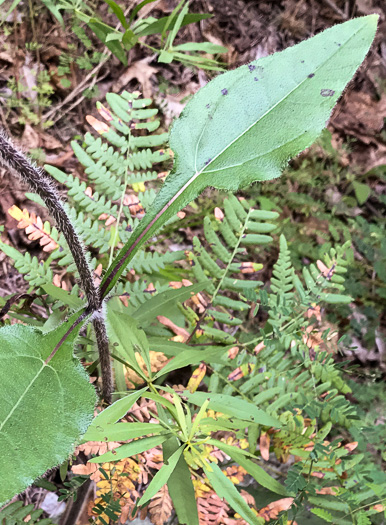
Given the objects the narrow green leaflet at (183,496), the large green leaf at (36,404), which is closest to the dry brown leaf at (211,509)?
the narrow green leaflet at (183,496)

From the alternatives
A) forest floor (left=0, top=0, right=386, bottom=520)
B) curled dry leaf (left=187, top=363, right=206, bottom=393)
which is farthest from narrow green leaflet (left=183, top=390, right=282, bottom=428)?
forest floor (left=0, top=0, right=386, bottom=520)

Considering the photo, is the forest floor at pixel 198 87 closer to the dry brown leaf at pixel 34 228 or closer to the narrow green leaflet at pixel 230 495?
the dry brown leaf at pixel 34 228

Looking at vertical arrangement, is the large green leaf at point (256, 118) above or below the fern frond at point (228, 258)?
above

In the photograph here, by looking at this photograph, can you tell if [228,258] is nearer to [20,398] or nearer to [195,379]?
[195,379]

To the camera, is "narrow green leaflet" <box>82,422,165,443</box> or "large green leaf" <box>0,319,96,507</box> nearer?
"large green leaf" <box>0,319,96,507</box>

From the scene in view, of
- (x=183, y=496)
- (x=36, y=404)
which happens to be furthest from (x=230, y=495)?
(x=36, y=404)

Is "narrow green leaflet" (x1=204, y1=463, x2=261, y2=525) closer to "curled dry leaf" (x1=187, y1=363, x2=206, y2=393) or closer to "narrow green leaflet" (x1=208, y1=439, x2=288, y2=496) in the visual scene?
"narrow green leaflet" (x1=208, y1=439, x2=288, y2=496)
